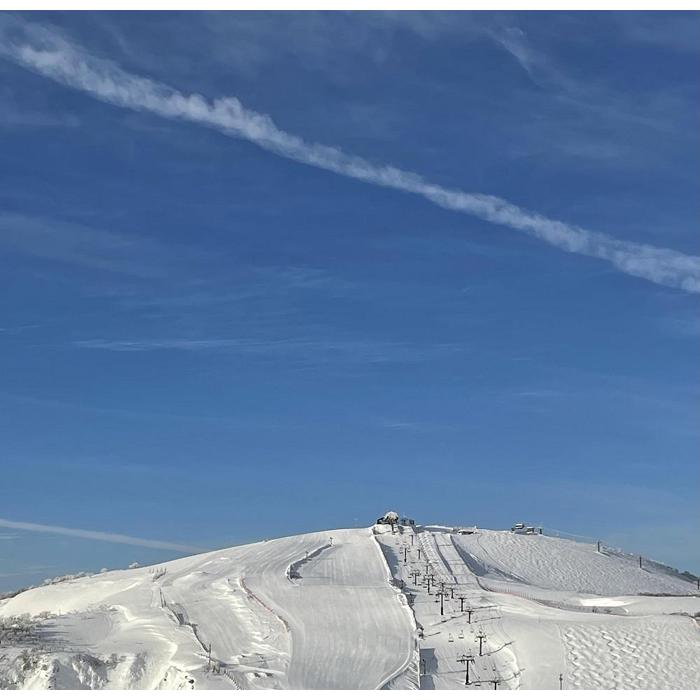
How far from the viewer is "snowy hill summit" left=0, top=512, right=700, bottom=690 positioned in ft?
192

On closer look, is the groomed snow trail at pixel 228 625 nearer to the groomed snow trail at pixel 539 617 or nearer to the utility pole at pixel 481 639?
the groomed snow trail at pixel 539 617

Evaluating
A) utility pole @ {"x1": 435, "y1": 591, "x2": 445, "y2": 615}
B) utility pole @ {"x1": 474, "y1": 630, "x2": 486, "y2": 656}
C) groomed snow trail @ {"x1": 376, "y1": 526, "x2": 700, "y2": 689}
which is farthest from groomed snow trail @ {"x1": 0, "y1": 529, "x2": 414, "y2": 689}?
utility pole @ {"x1": 474, "y1": 630, "x2": 486, "y2": 656}

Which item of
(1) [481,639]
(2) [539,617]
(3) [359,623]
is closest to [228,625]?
(3) [359,623]

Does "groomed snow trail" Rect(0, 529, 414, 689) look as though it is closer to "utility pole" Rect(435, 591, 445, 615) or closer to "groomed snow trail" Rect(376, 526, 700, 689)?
"utility pole" Rect(435, 591, 445, 615)

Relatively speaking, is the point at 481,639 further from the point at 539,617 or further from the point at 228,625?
the point at 228,625

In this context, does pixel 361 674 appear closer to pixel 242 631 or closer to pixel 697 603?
pixel 242 631

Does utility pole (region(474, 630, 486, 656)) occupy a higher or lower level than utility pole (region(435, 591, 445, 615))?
lower

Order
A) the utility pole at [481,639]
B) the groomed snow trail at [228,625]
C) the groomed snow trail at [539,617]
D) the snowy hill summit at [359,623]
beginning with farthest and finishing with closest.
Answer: the utility pole at [481,639], the groomed snow trail at [539,617], the snowy hill summit at [359,623], the groomed snow trail at [228,625]

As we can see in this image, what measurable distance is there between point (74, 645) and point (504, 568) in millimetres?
42259

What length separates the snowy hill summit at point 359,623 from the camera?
58.4 m

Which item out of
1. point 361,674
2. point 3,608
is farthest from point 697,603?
point 3,608

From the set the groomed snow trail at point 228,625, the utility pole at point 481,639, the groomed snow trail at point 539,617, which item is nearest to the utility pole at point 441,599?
the groomed snow trail at point 539,617

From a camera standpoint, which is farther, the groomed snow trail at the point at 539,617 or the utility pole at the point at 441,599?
the utility pole at the point at 441,599

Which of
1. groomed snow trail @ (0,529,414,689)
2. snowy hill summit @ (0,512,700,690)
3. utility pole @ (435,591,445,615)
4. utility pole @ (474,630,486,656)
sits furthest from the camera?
utility pole @ (435,591,445,615)
